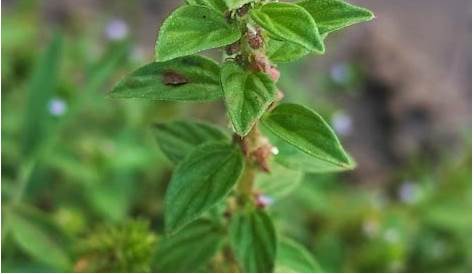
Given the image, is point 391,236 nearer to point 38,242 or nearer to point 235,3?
point 38,242

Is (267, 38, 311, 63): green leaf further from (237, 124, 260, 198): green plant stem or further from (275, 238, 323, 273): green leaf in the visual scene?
(275, 238, 323, 273): green leaf

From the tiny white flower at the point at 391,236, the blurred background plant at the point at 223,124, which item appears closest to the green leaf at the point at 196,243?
the blurred background plant at the point at 223,124

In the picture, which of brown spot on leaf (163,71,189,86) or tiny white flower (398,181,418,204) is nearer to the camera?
brown spot on leaf (163,71,189,86)

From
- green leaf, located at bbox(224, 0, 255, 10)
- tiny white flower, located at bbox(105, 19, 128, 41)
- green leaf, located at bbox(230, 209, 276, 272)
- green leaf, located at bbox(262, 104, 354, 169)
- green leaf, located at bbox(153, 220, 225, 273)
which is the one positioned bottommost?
tiny white flower, located at bbox(105, 19, 128, 41)

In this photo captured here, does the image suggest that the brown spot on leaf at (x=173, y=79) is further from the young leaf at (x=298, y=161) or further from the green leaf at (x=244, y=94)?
the young leaf at (x=298, y=161)

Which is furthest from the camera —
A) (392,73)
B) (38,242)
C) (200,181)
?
(392,73)

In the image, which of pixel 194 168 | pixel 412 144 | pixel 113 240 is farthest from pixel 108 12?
pixel 194 168

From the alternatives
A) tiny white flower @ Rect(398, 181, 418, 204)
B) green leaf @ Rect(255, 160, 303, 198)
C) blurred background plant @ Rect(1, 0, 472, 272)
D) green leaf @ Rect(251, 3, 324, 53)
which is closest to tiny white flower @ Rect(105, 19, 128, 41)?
blurred background plant @ Rect(1, 0, 472, 272)

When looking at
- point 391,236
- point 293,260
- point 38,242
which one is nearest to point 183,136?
point 293,260
